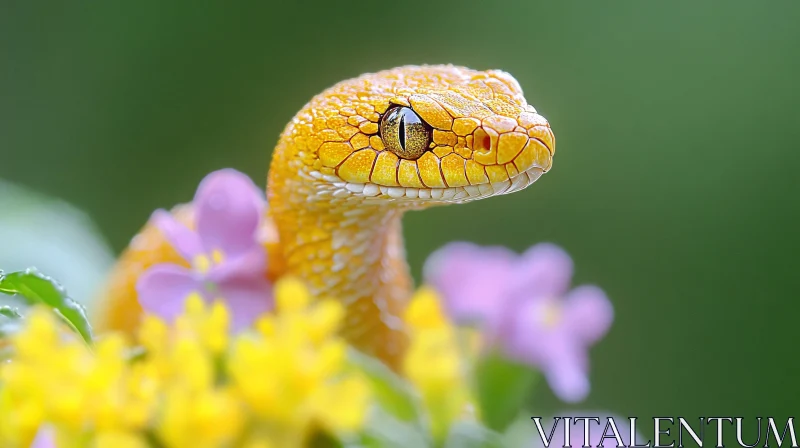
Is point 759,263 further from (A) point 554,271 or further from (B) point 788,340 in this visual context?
(A) point 554,271

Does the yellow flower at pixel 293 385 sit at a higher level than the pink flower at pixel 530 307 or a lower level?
lower

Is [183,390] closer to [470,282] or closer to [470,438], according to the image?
[470,438]

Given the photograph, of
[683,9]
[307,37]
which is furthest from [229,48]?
[683,9]

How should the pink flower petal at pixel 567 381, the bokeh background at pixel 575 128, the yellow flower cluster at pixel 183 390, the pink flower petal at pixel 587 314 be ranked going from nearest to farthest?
the yellow flower cluster at pixel 183 390 < the pink flower petal at pixel 567 381 < the pink flower petal at pixel 587 314 < the bokeh background at pixel 575 128

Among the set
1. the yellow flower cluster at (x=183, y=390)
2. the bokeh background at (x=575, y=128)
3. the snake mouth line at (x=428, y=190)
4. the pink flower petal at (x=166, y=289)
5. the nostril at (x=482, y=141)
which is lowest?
the yellow flower cluster at (x=183, y=390)

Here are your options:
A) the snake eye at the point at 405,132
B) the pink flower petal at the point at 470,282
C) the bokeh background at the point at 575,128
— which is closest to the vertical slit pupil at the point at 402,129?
the snake eye at the point at 405,132

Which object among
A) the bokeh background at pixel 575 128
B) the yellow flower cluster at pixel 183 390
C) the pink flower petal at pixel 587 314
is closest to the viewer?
the yellow flower cluster at pixel 183 390

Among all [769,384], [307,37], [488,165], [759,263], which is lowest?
[488,165]

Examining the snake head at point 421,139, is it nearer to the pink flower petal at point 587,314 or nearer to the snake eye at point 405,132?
the snake eye at point 405,132
